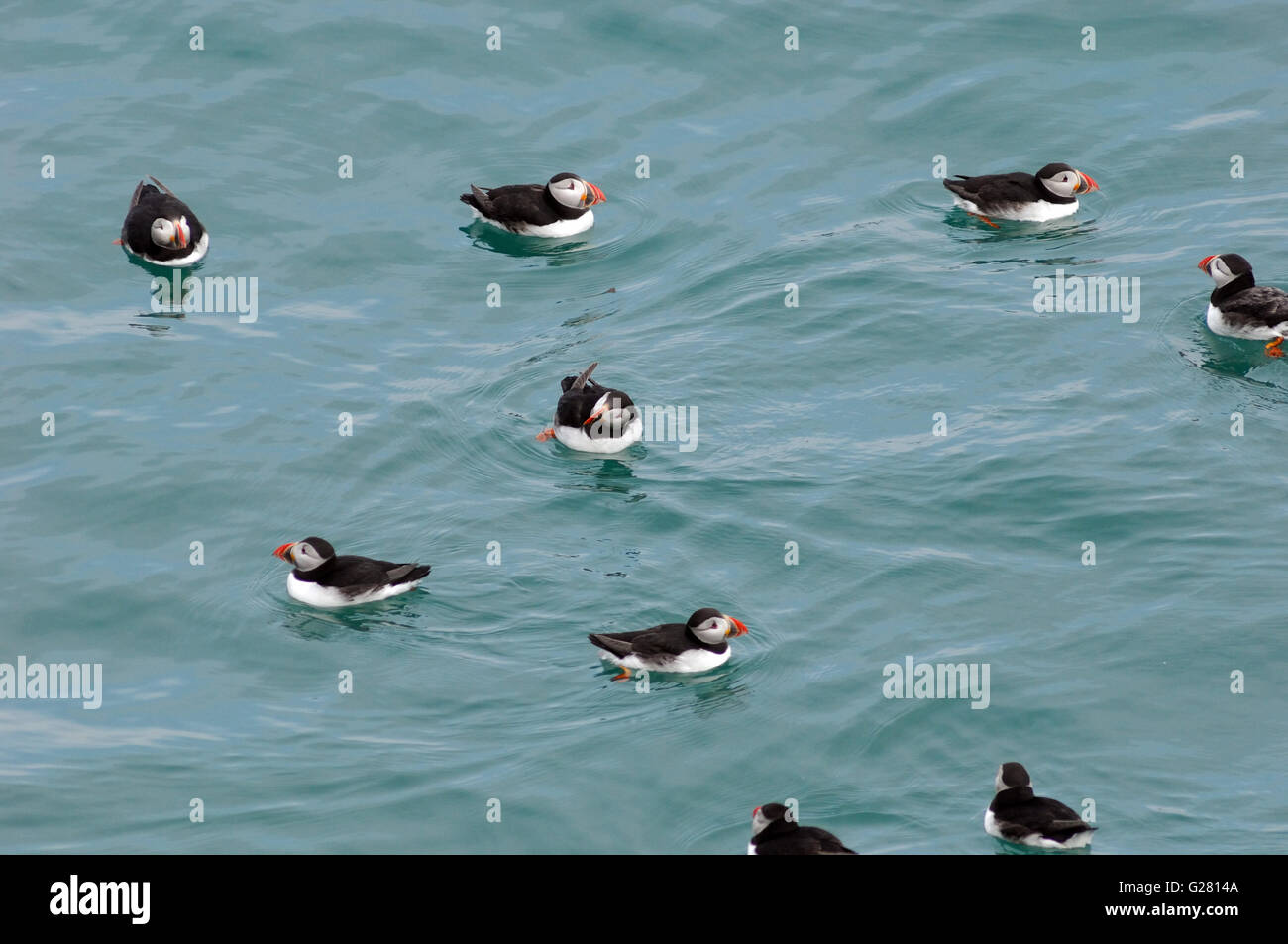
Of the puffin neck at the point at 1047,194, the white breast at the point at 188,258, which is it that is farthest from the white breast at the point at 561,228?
the puffin neck at the point at 1047,194

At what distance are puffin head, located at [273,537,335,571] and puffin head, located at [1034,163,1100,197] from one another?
421 inches

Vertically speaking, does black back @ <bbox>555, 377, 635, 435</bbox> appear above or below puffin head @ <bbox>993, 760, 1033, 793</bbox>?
above

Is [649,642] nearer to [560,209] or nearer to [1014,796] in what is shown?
[1014,796]

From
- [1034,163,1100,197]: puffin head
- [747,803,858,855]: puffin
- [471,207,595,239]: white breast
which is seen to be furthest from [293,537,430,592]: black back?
[1034,163,1100,197]: puffin head

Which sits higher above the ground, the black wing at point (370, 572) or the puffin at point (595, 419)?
the puffin at point (595, 419)

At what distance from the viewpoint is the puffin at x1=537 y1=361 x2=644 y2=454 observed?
59.2 ft

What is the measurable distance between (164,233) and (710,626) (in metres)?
10.1

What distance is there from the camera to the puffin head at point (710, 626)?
14953 millimetres

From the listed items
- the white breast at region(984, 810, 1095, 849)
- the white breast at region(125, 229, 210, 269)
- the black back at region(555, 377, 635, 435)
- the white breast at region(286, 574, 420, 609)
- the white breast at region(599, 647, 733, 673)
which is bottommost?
the white breast at region(984, 810, 1095, 849)

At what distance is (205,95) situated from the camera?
25359 millimetres

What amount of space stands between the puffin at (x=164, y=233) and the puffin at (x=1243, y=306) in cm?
1221

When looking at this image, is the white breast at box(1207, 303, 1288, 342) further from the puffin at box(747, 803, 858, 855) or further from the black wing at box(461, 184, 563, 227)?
the puffin at box(747, 803, 858, 855)

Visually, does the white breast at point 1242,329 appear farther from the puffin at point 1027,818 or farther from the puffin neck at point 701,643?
the puffin at point 1027,818
